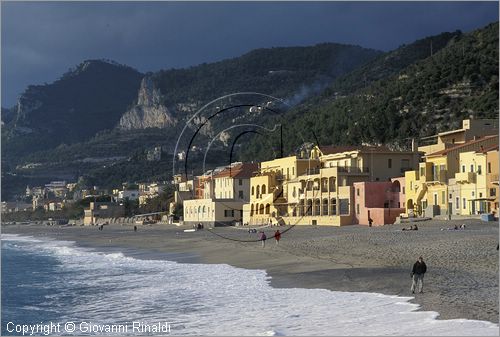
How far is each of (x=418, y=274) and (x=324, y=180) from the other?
36.2 m

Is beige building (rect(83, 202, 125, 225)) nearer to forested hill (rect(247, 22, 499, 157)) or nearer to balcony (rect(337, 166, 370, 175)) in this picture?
forested hill (rect(247, 22, 499, 157))

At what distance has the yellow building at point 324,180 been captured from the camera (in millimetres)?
52969

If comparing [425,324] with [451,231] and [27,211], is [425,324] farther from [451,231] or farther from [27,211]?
[27,211]

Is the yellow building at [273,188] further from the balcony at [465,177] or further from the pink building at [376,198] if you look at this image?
the balcony at [465,177]

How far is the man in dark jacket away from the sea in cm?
59

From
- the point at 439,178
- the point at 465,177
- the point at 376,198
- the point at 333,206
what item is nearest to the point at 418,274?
the point at 465,177

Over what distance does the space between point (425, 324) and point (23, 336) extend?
850 centimetres

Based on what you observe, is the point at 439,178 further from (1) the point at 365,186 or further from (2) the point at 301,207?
(2) the point at 301,207

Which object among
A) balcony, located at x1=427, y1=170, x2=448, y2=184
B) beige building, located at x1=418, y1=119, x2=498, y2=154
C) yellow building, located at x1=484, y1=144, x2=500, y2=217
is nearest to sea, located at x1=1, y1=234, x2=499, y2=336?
yellow building, located at x1=484, y1=144, x2=500, y2=217

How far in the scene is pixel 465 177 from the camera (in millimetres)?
42844

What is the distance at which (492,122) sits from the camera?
54719 mm

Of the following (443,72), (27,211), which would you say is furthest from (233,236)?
(27,211)

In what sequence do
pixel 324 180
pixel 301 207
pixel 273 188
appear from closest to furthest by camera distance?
pixel 324 180, pixel 301 207, pixel 273 188

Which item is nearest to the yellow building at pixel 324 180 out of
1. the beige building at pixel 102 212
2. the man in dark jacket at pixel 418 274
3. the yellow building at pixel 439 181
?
the yellow building at pixel 439 181
